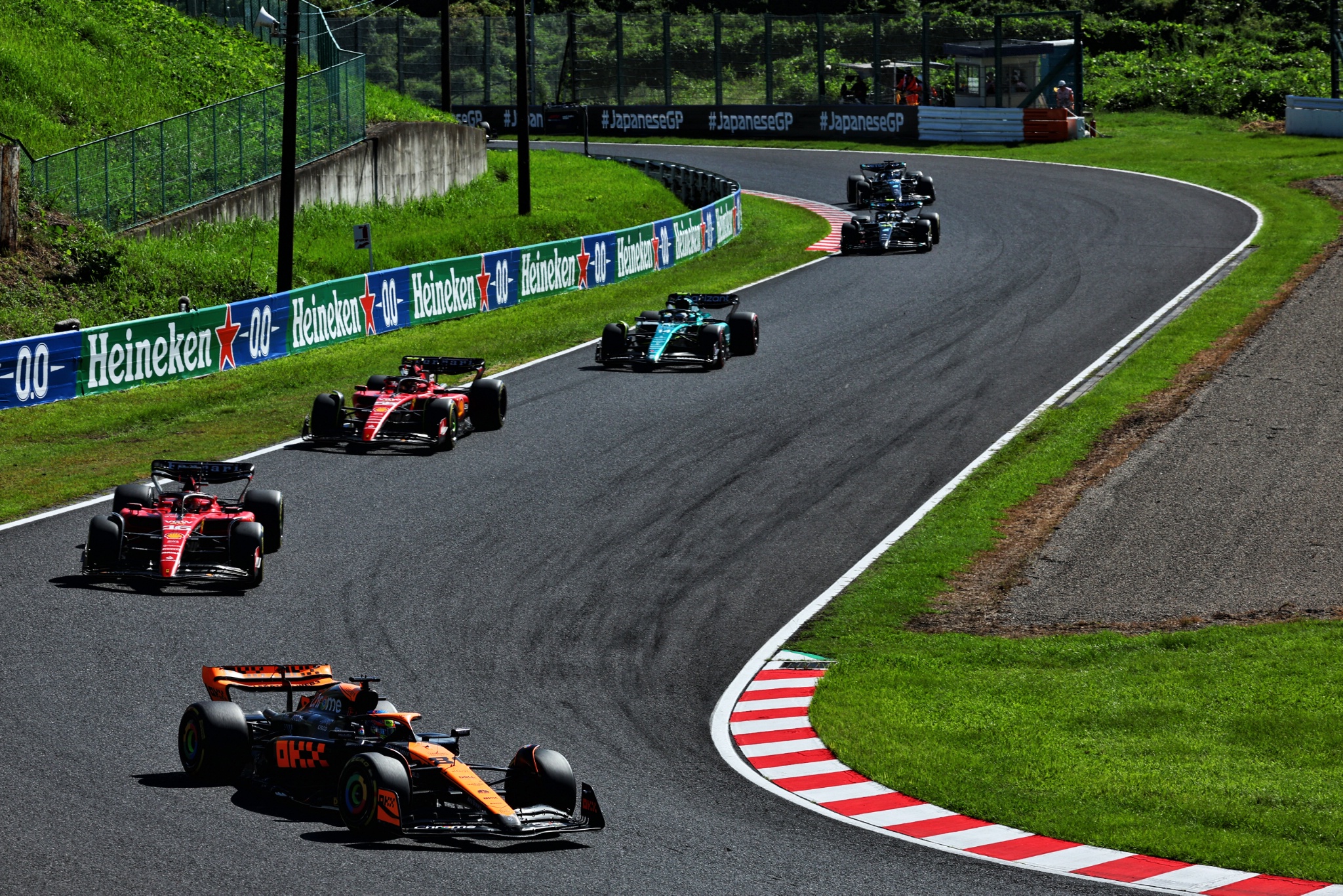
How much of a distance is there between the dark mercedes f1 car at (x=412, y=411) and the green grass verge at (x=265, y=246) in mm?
11514

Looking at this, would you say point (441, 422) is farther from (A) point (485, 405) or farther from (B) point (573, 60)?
(B) point (573, 60)

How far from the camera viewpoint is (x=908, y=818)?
39.7 ft

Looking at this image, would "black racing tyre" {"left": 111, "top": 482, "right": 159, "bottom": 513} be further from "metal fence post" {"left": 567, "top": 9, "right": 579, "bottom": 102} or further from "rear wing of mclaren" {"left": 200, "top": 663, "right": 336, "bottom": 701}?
"metal fence post" {"left": 567, "top": 9, "right": 579, "bottom": 102}

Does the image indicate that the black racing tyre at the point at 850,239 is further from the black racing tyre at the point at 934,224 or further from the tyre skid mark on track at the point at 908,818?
the tyre skid mark on track at the point at 908,818

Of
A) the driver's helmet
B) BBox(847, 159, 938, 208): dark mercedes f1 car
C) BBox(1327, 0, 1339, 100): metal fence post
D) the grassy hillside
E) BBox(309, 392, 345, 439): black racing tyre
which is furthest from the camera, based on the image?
BBox(1327, 0, 1339, 100): metal fence post

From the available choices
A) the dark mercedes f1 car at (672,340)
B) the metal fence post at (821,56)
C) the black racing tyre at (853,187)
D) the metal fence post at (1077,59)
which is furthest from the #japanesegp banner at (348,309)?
the metal fence post at (821,56)

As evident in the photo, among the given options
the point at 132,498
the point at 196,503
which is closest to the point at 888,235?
the point at 196,503

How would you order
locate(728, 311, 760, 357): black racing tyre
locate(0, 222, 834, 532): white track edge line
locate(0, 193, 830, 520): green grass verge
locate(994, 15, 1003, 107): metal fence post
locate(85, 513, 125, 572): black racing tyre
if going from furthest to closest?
1. locate(994, 15, 1003, 107): metal fence post
2. locate(728, 311, 760, 357): black racing tyre
3. locate(0, 193, 830, 520): green grass verge
4. locate(0, 222, 834, 532): white track edge line
5. locate(85, 513, 125, 572): black racing tyre

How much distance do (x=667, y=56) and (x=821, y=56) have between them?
25.8ft

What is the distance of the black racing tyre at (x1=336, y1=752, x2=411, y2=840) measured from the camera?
10742 millimetres

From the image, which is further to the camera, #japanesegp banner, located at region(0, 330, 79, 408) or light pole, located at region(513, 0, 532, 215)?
light pole, located at region(513, 0, 532, 215)

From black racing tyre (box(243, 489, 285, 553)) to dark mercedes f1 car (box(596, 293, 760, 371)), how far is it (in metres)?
12.4

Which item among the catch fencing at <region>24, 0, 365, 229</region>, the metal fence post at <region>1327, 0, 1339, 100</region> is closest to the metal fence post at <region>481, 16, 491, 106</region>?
the catch fencing at <region>24, 0, 365, 229</region>

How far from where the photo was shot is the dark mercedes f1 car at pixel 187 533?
17.2m
